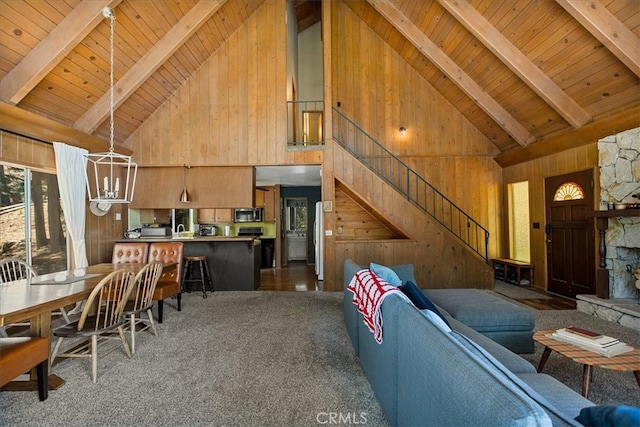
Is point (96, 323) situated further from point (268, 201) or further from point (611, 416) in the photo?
point (268, 201)

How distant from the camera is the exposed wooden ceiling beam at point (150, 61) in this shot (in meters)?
4.59

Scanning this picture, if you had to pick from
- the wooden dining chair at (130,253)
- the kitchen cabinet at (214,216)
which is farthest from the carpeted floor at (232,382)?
the kitchen cabinet at (214,216)

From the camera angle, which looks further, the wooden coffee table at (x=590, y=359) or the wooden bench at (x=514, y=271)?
the wooden bench at (x=514, y=271)

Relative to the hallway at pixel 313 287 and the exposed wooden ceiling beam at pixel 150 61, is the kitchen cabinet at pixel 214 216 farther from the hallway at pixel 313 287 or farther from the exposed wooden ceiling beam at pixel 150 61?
the exposed wooden ceiling beam at pixel 150 61

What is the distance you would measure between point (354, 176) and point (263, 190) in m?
3.83

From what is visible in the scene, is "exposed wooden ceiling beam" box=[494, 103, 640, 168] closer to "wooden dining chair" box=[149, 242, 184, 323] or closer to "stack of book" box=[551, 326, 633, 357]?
"stack of book" box=[551, 326, 633, 357]

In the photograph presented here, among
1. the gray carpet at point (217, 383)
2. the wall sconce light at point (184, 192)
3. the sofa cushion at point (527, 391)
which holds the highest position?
the wall sconce light at point (184, 192)

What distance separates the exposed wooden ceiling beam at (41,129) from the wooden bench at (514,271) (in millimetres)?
7347

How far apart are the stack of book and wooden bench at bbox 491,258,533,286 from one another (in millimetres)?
4042

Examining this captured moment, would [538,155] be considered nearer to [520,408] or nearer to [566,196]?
[566,196]

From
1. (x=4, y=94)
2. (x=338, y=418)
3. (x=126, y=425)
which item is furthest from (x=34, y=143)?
(x=338, y=418)

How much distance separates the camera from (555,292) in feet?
17.2

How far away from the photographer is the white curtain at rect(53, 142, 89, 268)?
425cm

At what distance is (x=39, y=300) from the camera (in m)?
2.17
